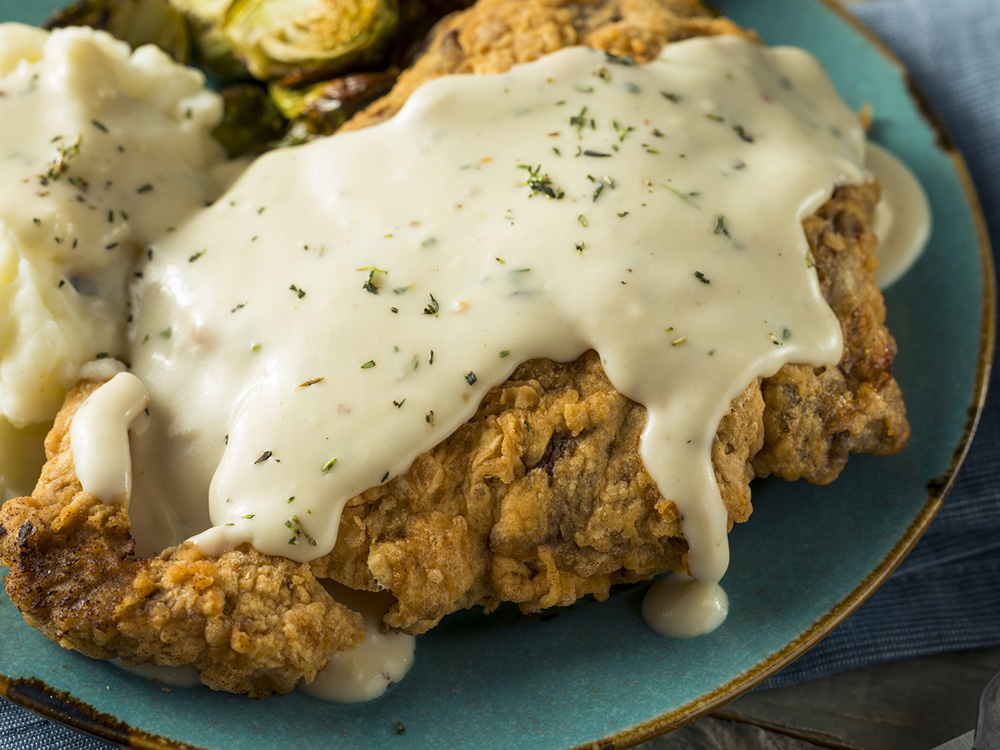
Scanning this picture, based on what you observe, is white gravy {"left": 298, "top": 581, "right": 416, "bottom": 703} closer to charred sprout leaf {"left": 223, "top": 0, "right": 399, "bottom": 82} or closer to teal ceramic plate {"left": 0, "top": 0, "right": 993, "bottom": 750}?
teal ceramic plate {"left": 0, "top": 0, "right": 993, "bottom": 750}

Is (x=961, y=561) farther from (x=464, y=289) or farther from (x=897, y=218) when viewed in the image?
(x=464, y=289)

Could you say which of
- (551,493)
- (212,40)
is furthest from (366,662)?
(212,40)

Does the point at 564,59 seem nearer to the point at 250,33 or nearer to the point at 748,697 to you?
the point at 250,33

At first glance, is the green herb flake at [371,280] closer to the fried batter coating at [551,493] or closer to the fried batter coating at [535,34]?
the fried batter coating at [551,493]

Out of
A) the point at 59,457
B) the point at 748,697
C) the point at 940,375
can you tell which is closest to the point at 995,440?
the point at 940,375

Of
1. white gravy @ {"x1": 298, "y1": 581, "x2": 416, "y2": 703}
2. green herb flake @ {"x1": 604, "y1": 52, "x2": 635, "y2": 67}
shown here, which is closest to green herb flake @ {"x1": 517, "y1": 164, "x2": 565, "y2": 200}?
green herb flake @ {"x1": 604, "y1": 52, "x2": 635, "y2": 67}
